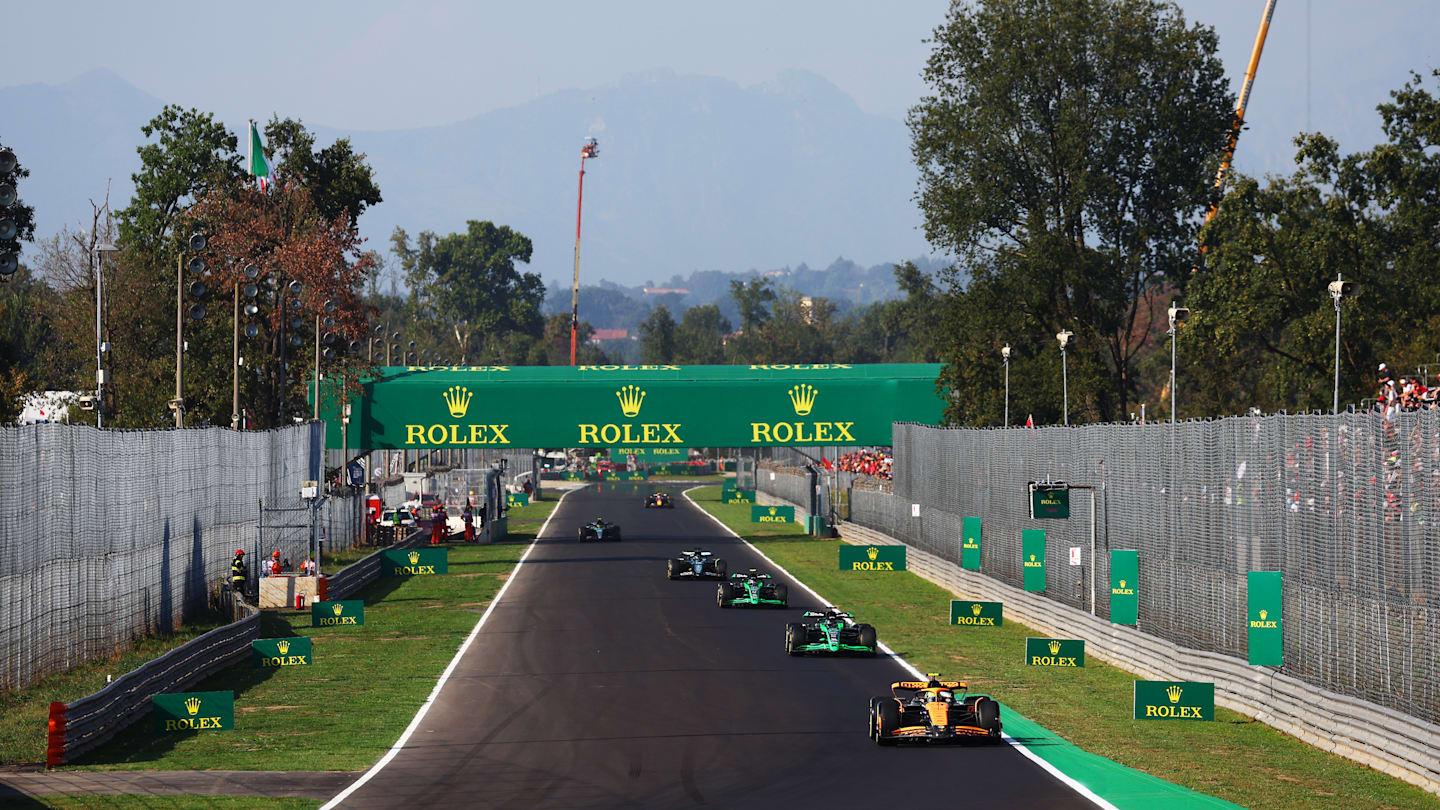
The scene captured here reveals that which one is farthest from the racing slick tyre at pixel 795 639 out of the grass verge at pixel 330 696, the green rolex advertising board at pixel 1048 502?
the grass verge at pixel 330 696

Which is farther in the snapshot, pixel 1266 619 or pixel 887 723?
pixel 1266 619

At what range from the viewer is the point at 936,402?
69188 mm

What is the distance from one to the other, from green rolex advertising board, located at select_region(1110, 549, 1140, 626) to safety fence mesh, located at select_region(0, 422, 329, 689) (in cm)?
1785

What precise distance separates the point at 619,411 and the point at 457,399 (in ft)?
21.6

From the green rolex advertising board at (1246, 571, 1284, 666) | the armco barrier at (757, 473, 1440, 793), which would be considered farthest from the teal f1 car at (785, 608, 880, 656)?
the green rolex advertising board at (1246, 571, 1284, 666)

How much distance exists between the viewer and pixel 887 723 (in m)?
20.0

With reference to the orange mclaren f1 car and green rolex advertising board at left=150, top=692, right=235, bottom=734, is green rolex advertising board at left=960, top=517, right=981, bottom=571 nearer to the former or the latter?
the orange mclaren f1 car

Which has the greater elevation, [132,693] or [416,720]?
[132,693]

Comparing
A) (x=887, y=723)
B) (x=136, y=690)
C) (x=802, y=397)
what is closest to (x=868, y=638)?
(x=887, y=723)

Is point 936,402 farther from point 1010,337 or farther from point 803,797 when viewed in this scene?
point 803,797

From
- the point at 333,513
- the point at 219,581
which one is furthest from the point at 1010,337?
the point at 219,581

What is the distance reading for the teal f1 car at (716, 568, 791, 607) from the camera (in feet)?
126

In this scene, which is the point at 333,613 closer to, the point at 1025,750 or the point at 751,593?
the point at 751,593

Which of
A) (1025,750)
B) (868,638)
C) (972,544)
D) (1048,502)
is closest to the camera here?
(1025,750)
